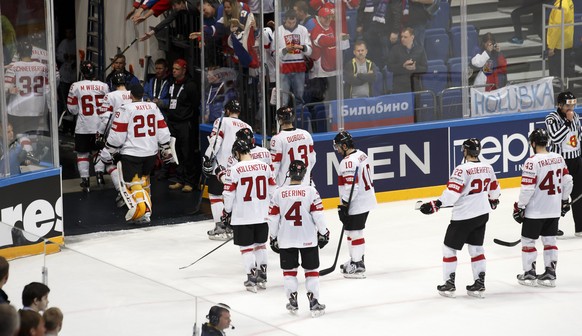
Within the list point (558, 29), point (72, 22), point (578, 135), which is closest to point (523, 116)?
point (558, 29)

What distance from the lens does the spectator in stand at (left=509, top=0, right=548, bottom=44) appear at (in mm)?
13969

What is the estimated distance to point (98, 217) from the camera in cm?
1246

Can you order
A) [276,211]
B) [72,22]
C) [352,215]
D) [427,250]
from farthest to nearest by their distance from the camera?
[72,22] → [427,250] → [352,215] → [276,211]

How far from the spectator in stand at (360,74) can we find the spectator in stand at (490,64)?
129 cm

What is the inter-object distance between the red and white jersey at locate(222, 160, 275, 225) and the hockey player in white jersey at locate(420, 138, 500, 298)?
124 cm

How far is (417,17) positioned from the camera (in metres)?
13.2

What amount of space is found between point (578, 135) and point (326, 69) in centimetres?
266

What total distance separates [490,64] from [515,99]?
0.48 m

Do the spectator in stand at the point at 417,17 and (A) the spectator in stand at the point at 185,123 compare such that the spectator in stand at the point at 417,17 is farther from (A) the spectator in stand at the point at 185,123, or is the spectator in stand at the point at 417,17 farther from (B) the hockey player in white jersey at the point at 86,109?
(B) the hockey player in white jersey at the point at 86,109

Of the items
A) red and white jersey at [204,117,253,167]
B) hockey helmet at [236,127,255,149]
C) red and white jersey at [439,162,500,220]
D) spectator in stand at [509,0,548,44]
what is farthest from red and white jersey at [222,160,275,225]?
spectator in stand at [509,0,548,44]

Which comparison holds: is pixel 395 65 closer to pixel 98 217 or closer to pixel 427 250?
pixel 427 250

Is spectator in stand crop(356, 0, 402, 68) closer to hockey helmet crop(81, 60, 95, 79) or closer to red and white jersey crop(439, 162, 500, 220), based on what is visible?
hockey helmet crop(81, 60, 95, 79)

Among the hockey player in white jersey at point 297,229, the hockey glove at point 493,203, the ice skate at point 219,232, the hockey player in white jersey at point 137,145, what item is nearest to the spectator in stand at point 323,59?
the hockey player in white jersey at point 137,145

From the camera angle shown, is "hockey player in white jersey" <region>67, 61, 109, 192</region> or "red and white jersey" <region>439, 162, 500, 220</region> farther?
"hockey player in white jersey" <region>67, 61, 109, 192</region>
